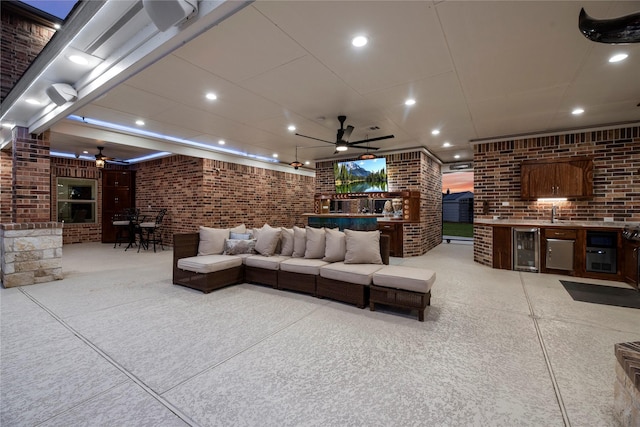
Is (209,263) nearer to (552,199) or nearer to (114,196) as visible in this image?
(552,199)

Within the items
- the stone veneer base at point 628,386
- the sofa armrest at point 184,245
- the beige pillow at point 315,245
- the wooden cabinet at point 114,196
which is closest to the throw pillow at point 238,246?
the sofa armrest at point 184,245

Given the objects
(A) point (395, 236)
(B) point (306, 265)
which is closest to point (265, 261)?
(B) point (306, 265)

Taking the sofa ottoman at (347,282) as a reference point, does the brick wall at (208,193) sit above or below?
above

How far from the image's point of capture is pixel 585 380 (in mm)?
1929

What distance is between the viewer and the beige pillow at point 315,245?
13.4 feet

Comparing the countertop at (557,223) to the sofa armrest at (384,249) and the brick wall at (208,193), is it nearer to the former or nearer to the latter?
the sofa armrest at (384,249)

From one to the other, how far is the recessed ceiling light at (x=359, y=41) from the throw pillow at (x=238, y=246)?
321 cm

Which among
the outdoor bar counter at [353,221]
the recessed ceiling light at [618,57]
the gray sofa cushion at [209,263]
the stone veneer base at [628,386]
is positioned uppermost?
the recessed ceiling light at [618,57]

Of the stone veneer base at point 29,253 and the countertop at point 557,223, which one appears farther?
Result: the countertop at point 557,223

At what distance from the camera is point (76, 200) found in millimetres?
8641

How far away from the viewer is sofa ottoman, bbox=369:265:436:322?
2.93 m

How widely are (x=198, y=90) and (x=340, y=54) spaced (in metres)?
2.09

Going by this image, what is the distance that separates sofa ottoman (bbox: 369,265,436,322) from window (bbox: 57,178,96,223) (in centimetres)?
986

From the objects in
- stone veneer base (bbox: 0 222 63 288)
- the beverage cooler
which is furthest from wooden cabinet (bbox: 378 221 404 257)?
stone veneer base (bbox: 0 222 63 288)
